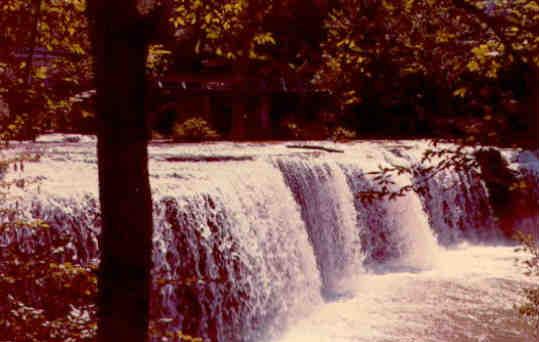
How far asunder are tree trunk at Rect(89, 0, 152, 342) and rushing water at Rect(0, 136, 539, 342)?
344cm

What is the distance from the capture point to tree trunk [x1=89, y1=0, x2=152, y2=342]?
3.66m

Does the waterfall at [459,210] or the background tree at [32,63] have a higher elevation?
the background tree at [32,63]

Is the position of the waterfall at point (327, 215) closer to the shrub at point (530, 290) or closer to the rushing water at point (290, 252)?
the rushing water at point (290, 252)

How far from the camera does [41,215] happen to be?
895 cm

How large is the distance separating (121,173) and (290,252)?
888 cm

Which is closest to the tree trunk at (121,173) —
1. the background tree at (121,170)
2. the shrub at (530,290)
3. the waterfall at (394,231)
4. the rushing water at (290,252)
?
the background tree at (121,170)

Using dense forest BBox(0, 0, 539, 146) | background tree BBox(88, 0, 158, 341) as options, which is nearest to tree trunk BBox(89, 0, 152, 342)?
background tree BBox(88, 0, 158, 341)

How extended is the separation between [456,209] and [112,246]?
16.1 metres

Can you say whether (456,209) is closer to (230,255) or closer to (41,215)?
(230,255)

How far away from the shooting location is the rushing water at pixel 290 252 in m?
10.0

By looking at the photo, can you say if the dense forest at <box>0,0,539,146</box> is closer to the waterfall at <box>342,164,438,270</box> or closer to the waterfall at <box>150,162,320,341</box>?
the waterfall at <box>150,162,320,341</box>

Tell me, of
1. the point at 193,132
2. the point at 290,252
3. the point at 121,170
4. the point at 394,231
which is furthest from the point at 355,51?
the point at 193,132

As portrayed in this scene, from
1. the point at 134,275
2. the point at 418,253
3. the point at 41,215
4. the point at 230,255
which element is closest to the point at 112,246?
the point at 134,275

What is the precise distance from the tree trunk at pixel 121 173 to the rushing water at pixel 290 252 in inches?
136
